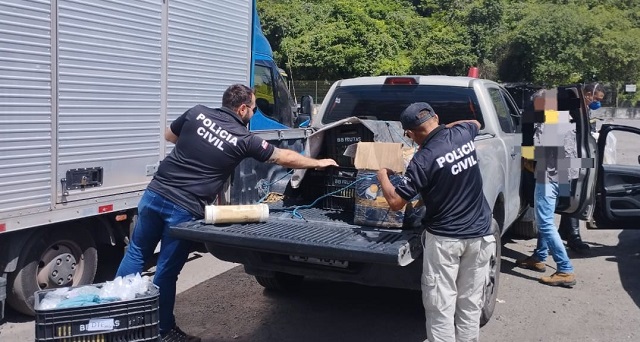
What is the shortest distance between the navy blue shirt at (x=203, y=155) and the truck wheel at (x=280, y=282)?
5.14 ft

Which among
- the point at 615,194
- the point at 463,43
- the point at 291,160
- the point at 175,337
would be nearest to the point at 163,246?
the point at 175,337

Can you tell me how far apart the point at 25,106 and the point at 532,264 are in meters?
5.30

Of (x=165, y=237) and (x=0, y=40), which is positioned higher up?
(x=0, y=40)

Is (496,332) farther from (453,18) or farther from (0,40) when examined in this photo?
(453,18)

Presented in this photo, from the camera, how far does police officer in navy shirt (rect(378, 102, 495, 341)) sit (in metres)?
3.65

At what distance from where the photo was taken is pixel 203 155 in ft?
14.0

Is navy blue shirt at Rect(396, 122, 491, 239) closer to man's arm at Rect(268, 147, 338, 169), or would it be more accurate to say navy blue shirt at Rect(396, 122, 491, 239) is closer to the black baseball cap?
the black baseball cap

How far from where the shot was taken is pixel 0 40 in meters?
4.40

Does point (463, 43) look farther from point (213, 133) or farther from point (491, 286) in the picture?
point (213, 133)

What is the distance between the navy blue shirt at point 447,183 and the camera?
363 centimetres

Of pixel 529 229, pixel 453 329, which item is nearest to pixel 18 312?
pixel 453 329

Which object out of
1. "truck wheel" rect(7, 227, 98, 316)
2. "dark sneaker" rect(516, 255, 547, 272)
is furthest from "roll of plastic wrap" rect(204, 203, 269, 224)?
"dark sneaker" rect(516, 255, 547, 272)

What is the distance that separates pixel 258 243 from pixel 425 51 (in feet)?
124

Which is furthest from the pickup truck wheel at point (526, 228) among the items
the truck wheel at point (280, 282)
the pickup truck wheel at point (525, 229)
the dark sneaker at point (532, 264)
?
the truck wheel at point (280, 282)
